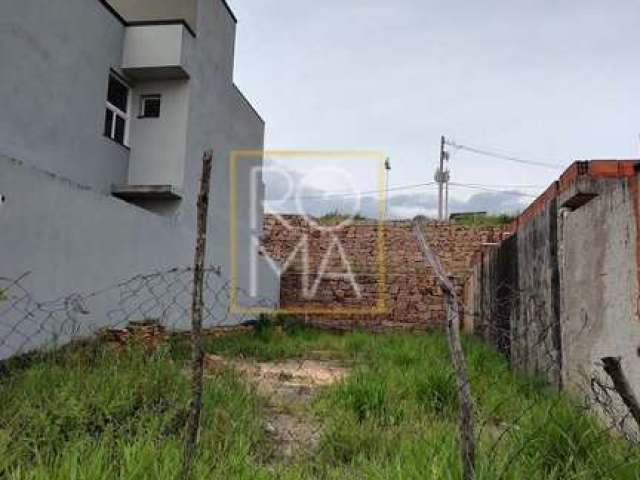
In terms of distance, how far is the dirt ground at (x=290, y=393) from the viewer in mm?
3365

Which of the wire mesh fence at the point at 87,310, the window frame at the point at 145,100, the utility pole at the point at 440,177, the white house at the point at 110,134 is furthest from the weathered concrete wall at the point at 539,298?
the utility pole at the point at 440,177

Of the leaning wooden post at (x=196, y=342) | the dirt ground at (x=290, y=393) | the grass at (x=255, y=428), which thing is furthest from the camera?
the dirt ground at (x=290, y=393)

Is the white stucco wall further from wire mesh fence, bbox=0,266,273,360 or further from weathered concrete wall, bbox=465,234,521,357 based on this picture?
weathered concrete wall, bbox=465,234,521,357

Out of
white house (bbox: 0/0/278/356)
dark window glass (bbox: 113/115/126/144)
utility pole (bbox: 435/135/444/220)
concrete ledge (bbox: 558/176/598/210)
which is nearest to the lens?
concrete ledge (bbox: 558/176/598/210)

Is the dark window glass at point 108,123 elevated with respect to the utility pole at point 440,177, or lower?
lower

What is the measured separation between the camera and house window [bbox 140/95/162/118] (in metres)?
9.80

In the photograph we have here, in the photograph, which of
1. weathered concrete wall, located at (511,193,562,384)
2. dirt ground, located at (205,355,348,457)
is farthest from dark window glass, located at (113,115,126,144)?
weathered concrete wall, located at (511,193,562,384)

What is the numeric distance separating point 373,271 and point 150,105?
6848 millimetres

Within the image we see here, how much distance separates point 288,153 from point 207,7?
390 centimetres

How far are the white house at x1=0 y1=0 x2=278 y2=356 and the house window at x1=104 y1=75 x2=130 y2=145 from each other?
2cm

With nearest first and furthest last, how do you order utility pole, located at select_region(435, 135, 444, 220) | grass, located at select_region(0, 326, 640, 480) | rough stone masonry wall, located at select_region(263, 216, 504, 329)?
grass, located at select_region(0, 326, 640, 480) → rough stone masonry wall, located at select_region(263, 216, 504, 329) → utility pole, located at select_region(435, 135, 444, 220)

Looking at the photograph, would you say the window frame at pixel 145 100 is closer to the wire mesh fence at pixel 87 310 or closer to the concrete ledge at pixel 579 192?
the wire mesh fence at pixel 87 310

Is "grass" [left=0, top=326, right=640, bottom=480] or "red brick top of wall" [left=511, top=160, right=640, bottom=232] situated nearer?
"grass" [left=0, top=326, right=640, bottom=480]

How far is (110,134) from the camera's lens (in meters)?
9.32
